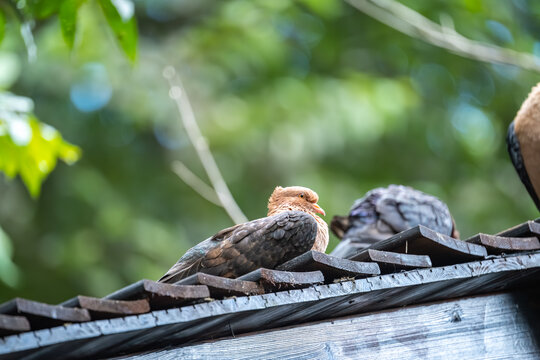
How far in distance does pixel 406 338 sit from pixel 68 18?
1.65 meters

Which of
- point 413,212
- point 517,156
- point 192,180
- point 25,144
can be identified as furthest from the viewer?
point 192,180

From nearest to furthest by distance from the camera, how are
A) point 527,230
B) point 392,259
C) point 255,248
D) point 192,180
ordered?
point 392,259 < point 255,248 < point 527,230 < point 192,180

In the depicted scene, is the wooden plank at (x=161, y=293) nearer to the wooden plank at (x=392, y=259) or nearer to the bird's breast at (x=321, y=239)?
the wooden plank at (x=392, y=259)

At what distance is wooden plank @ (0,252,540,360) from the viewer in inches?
72.2

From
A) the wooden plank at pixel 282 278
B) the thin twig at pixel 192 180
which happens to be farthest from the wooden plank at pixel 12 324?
the thin twig at pixel 192 180

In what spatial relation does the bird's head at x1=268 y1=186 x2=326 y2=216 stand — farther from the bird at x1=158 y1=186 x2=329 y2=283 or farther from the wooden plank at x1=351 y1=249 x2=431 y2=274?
the wooden plank at x1=351 y1=249 x2=431 y2=274

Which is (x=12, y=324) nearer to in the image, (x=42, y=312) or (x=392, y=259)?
(x=42, y=312)

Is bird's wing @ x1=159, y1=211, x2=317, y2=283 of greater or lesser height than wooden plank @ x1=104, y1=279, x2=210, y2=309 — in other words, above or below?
below

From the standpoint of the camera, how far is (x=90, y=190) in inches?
336

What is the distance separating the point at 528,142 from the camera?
3.96 metres

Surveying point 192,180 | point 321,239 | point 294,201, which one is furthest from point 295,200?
point 192,180

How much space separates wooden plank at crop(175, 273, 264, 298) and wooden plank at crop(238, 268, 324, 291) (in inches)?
0.9

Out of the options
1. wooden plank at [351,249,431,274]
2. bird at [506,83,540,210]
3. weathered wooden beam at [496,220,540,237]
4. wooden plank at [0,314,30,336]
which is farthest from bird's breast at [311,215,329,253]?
bird at [506,83,540,210]

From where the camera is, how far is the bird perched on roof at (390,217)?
390 centimetres
